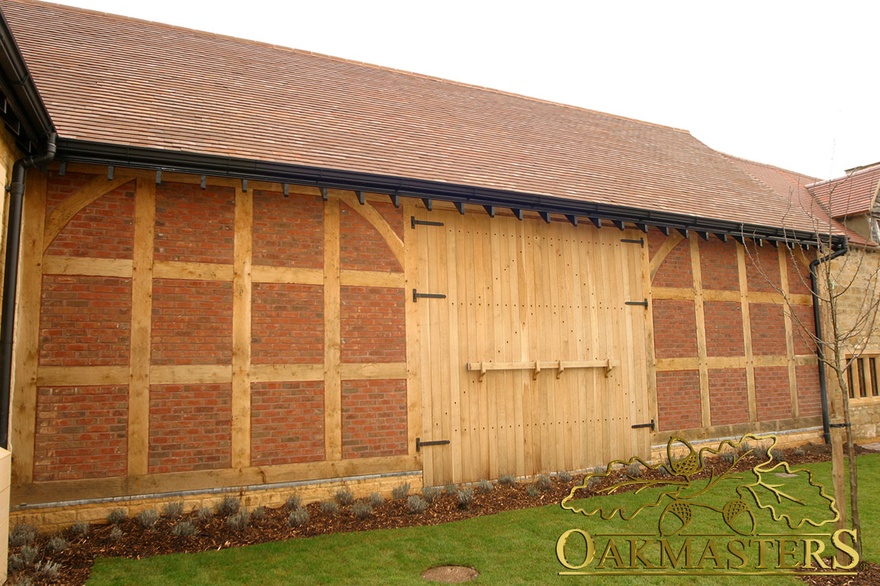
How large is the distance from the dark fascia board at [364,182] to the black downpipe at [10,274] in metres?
0.29

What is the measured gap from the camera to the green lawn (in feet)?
16.7

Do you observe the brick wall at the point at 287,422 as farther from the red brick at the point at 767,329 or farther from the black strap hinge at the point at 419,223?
the red brick at the point at 767,329

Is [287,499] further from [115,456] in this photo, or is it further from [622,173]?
[622,173]

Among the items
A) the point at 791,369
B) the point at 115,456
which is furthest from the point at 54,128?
the point at 791,369

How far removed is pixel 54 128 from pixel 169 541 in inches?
171

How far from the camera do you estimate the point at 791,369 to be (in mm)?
11258

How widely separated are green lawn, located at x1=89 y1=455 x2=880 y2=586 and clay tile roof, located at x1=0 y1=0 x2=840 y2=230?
4.37m

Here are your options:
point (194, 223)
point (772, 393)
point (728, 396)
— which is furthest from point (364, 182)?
point (772, 393)

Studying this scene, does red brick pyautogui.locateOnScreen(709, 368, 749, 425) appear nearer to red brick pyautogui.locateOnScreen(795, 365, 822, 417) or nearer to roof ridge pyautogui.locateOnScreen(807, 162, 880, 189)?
red brick pyautogui.locateOnScreen(795, 365, 822, 417)

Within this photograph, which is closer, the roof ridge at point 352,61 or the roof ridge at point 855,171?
the roof ridge at point 352,61

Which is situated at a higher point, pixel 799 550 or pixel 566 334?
pixel 566 334

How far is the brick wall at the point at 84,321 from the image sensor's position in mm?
6285

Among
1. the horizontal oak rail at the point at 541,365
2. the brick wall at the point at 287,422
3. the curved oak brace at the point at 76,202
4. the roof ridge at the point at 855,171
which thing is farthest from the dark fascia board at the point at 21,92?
the roof ridge at the point at 855,171

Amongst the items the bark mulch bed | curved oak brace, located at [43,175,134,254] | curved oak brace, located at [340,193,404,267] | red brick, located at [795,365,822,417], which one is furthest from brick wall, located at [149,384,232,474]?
red brick, located at [795,365,822,417]
